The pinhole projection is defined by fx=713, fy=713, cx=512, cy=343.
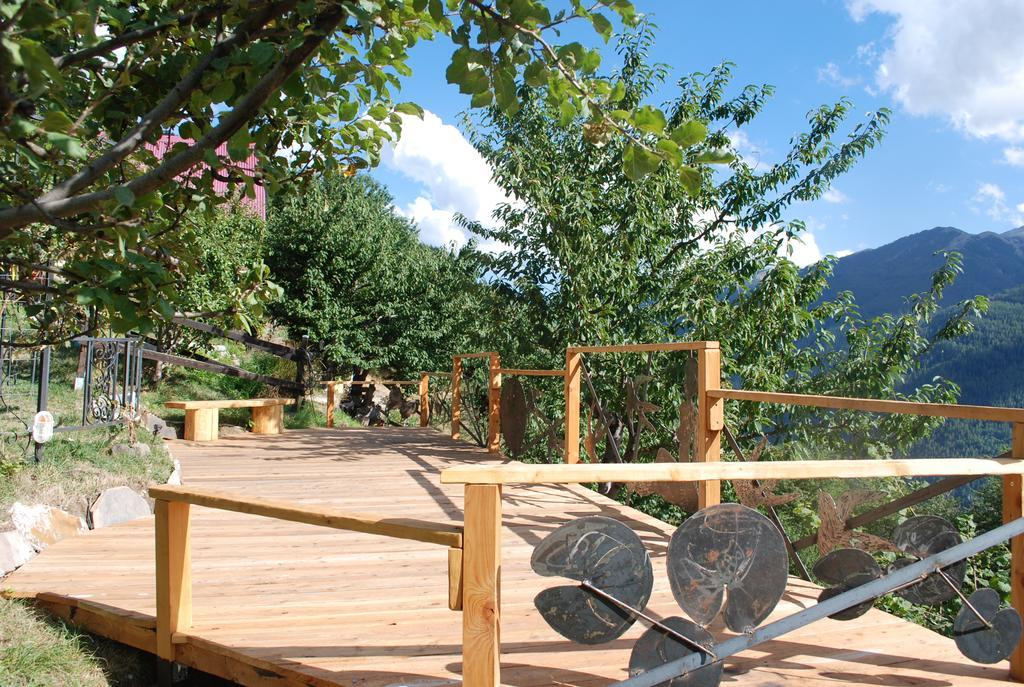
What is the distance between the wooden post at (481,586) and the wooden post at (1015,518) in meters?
1.64

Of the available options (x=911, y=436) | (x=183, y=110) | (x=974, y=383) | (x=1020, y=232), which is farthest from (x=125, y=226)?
(x=1020, y=232)

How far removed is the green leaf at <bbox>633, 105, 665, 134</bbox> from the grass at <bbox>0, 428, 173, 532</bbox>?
393cm

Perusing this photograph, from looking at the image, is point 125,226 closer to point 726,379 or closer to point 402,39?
point 402,39

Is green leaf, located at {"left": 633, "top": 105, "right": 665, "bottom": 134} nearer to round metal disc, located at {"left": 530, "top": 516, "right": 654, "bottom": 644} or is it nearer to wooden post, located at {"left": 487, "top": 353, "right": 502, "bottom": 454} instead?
round metal disc, located at {"left": 530, "top": 516, "right": 654, "bottom": 644}

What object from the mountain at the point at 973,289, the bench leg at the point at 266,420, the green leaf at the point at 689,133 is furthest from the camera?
the mountain at the point at 973,289

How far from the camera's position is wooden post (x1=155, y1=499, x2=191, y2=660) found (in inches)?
101

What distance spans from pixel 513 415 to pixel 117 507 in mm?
3775

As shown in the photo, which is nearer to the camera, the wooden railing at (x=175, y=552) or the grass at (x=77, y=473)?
the wooden railing at (x=175, y=552)

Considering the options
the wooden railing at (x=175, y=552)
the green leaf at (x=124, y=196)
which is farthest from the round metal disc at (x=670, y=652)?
the green leaf at (x=124, y=196)

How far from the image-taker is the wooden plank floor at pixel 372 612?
228cm

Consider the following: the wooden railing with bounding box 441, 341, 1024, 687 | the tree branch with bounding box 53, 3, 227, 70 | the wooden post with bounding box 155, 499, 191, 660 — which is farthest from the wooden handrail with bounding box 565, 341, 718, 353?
the tree branch with bounding box 53, 3, 227, 70

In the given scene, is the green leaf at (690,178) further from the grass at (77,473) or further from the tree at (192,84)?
the grass at (77,473)

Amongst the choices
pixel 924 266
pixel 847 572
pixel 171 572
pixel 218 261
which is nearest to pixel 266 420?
pixel 218 261

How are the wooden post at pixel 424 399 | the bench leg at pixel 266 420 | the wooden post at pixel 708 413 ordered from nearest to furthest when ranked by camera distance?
the wooden post at pixel 708 413 < the bench leg at pixel 266 420 < the wooden post at pixel 424 399
